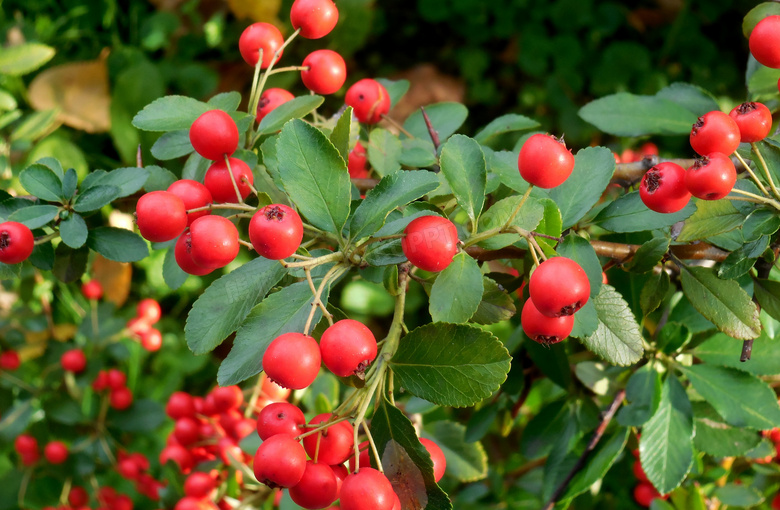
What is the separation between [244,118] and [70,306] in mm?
1868

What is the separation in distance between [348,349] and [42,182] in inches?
21.3

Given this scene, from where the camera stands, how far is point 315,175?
67cm

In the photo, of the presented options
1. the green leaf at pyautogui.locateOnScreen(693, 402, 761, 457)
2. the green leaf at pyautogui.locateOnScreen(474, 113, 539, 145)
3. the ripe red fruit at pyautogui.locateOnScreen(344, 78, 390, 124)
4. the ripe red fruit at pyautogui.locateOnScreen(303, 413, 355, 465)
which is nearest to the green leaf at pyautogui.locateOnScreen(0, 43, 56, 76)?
the ripe red fruit at pyautogui.locateOnScreen(344, 78, 390, 124)

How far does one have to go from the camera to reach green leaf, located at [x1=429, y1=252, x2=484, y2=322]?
61cm

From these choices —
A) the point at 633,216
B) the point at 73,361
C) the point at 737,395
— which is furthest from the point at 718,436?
the point at 73,361

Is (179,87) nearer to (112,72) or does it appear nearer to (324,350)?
(112,72)

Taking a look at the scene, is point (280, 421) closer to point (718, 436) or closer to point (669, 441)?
point (669, 441)

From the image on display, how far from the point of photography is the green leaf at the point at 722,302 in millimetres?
718

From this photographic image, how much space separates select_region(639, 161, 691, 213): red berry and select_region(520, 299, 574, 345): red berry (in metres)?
0.17

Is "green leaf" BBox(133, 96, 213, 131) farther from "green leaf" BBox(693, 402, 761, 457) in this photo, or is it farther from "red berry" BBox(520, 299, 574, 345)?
"green leaf" BBox(693, 402, 761, 457)

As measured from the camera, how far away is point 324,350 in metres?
0.58

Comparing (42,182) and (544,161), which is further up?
(544,161)

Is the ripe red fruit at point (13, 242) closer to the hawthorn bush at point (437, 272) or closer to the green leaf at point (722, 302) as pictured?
the hawthorn bush at point (437, 272)

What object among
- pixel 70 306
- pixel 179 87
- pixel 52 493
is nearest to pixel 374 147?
pixel 52 493
